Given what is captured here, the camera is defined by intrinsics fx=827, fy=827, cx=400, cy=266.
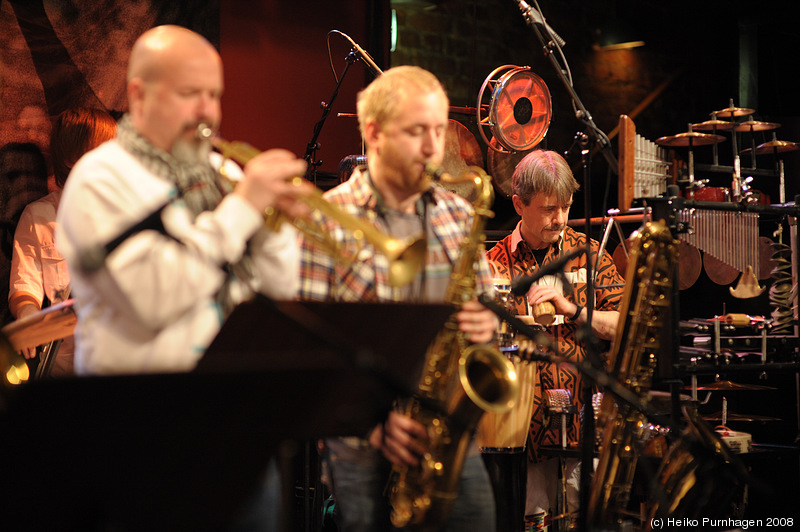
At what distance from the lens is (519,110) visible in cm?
567

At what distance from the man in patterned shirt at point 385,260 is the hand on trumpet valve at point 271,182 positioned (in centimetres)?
41

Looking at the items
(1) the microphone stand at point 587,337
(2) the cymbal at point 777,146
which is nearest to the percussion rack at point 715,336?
(1) the microphone stand at point 587,337

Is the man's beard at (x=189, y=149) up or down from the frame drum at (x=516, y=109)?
down

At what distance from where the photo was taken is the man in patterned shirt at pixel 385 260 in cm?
248

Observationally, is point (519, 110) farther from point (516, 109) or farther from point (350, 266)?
point (350, 266)

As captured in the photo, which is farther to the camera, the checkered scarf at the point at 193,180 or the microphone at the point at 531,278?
the microphone at the point at 531,278

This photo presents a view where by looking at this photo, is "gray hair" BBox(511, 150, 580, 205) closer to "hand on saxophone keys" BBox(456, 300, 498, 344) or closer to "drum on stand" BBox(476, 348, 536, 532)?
"drum on stand" BBox(476, 348, 536, 532)

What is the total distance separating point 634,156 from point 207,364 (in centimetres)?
261

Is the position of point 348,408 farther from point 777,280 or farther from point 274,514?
point 777,280

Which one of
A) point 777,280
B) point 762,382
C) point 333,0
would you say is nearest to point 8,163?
point 333,0

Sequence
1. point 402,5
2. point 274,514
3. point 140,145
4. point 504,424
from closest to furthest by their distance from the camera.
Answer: point 140,145 → point 274,514 → point 504,424 → point 402,5

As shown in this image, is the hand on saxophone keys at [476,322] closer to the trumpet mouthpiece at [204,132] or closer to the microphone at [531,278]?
the microphone at [531,278]

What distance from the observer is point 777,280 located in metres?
4.32

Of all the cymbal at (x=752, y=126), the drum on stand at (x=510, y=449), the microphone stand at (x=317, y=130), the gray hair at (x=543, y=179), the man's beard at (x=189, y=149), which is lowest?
the drum on stand at (x=510, y=449)
